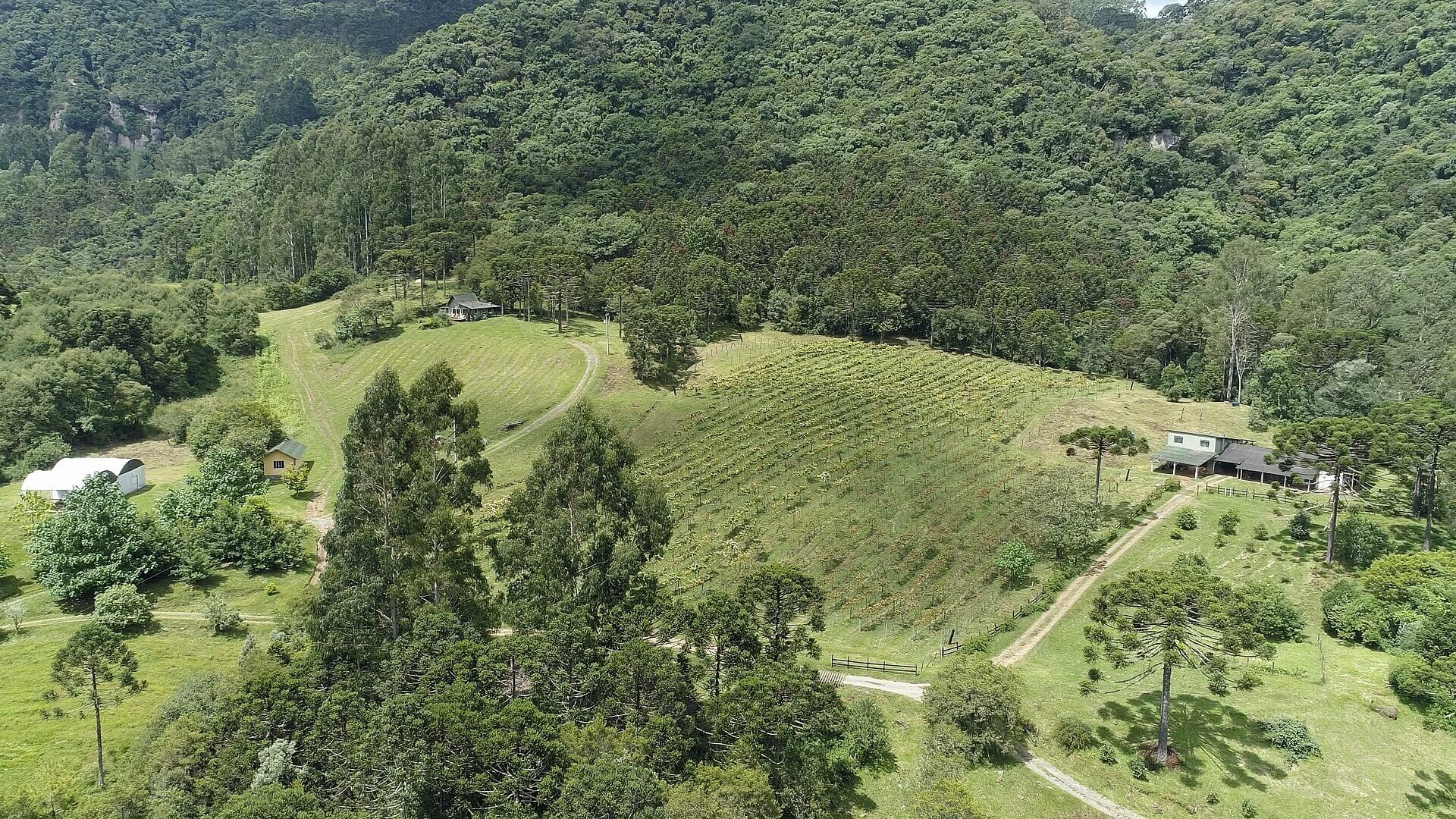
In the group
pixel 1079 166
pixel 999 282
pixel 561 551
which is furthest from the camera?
pixel 1079 166

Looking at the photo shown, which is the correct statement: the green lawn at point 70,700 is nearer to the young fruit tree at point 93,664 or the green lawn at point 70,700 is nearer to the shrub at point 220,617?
the shrub at point 220,617

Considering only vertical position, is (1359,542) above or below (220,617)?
above

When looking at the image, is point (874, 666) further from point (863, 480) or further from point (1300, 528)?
point (1300, 528)

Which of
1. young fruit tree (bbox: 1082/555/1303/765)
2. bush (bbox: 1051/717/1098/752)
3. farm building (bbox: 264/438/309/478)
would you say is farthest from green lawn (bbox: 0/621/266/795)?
young fruit tree (bbox: 1082/555/1303/765)

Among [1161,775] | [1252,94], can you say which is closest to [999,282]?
[1161,775]

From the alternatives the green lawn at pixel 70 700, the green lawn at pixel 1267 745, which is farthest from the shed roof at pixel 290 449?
the green lawn at pixel 1267 745

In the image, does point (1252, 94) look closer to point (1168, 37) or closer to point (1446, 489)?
point (1168, 37)

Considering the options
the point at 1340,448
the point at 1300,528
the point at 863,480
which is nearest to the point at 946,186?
the point at 863,480

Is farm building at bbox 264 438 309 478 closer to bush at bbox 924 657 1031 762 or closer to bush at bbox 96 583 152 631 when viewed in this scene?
bush at bbox 96 583 152 631
